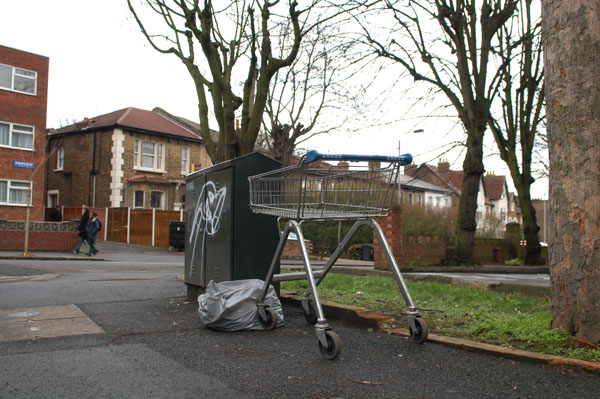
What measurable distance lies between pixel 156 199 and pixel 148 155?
321 cm

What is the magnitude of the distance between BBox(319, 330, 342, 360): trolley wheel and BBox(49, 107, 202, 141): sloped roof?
109ft

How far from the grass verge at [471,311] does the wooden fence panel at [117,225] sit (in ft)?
82.0

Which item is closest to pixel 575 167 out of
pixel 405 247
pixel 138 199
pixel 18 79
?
pixel 405 247

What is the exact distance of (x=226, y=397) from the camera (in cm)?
315

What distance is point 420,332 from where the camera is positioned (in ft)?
14.2

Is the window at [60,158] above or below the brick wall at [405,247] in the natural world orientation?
above

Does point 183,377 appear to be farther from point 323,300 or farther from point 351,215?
point 323,300

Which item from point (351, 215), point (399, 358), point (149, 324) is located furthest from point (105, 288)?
point (399, 358)

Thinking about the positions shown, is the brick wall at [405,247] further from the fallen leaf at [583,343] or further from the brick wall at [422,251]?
the fallen leaf at [583,343]

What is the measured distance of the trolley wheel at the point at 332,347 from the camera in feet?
12.7

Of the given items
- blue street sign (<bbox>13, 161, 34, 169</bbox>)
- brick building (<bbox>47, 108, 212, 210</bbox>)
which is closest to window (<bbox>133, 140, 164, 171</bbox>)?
brick building (<bbox>47, 108, 212, 210</bbox>)

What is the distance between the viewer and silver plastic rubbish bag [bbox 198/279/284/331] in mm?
5055

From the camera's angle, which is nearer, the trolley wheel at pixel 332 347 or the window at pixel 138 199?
the trolley wheel at pixel 332 347

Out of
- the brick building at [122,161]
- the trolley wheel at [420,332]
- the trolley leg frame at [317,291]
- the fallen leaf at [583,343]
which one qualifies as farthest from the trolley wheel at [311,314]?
the brick building at [122,161]
